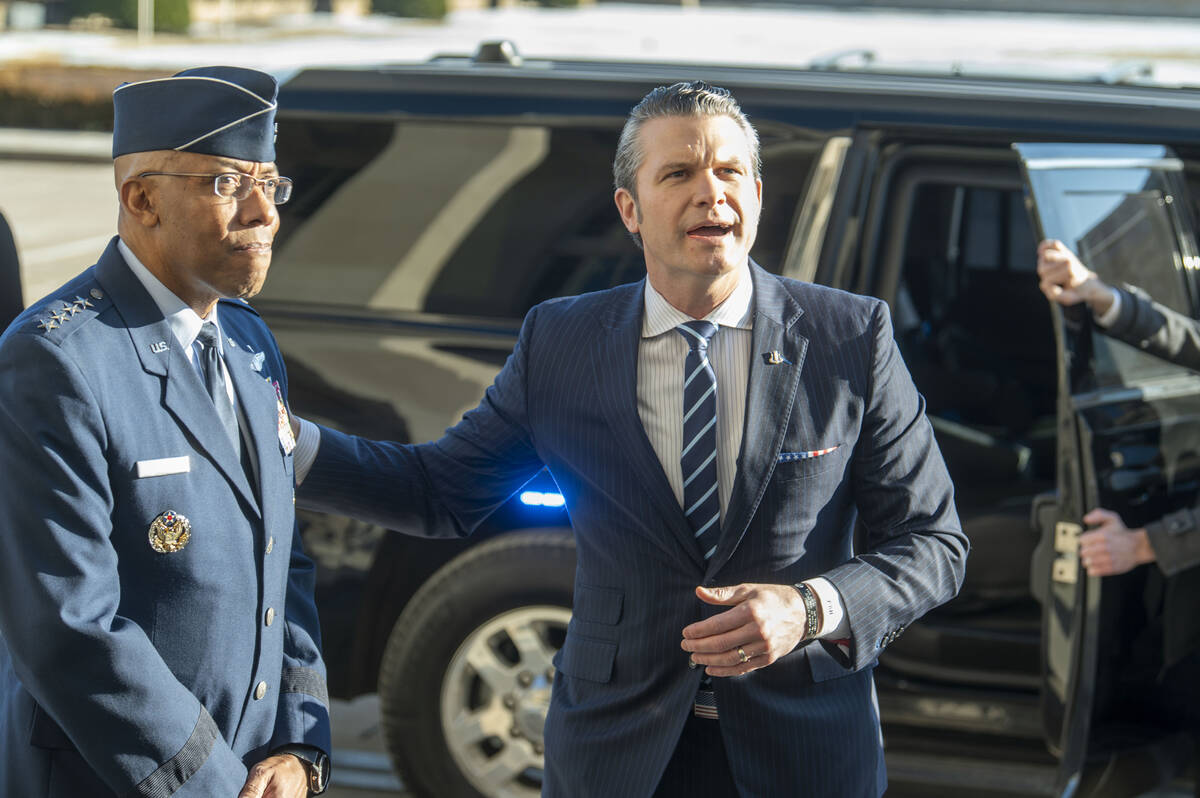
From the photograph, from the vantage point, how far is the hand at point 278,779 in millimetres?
1938

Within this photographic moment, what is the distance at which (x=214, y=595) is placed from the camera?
1853 mm

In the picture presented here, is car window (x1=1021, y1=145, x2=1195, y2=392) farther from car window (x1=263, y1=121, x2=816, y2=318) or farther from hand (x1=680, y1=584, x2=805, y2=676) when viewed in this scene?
hand (x1=680, y1=584, x2=805, y2=676)

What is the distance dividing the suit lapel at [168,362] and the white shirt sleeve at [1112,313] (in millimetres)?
1867

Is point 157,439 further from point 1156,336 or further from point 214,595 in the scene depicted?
point 1156,336

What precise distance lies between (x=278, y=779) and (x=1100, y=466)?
1797 millimetres

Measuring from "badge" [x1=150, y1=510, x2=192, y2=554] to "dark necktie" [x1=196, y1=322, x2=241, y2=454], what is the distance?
5.9 inches

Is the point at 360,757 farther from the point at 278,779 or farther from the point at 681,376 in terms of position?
the point at 681,376

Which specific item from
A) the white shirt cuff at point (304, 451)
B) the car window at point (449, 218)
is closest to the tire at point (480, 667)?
the car window at point (449, 218)

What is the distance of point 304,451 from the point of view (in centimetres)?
229

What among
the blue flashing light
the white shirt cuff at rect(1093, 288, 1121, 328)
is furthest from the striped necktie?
the blue flashing light

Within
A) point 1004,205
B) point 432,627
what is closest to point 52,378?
point 432,627

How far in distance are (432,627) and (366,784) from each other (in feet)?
2.16

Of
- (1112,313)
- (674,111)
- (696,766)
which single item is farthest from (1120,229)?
(696,766)

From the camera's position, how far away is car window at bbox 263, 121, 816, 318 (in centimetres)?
342
